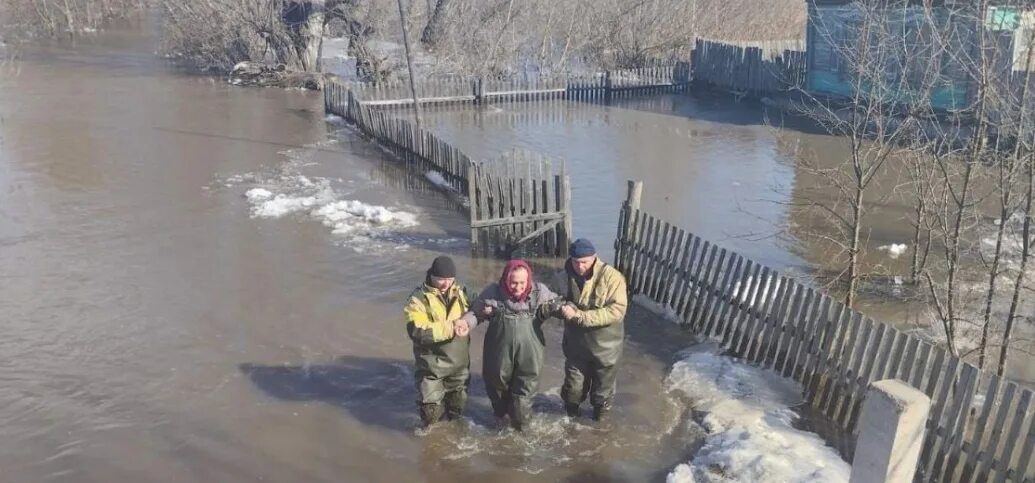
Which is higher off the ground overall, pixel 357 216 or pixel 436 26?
pixel 436 26

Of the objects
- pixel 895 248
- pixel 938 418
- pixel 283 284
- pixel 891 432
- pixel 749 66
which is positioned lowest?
pixel 283 284

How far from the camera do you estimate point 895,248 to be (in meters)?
11.7

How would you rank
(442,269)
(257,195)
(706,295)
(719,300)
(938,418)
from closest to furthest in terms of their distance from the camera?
(938,418) < (442,269) < (719,300) < (706,295) < (257,195)

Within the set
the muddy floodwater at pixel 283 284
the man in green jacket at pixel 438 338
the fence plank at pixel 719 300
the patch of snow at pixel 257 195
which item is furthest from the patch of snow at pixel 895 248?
the patch of snow at pixel 257 195

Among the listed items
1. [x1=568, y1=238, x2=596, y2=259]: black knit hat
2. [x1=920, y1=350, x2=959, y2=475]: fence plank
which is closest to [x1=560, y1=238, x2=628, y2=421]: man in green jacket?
[x1=568, y1=238, x2=596, y2=259]: black knit hat

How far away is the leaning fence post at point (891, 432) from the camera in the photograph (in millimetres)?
3992

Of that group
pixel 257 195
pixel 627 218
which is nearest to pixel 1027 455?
pixel 627 218

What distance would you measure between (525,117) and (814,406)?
17.3 meters

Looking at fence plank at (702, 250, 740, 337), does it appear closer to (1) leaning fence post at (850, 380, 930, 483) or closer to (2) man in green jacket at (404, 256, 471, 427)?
(2) man in green jacket at (404, 256, 471, 427)

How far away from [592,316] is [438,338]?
1182 mm

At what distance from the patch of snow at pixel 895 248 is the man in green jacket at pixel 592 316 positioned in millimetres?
6751

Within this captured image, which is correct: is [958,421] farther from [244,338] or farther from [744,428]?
[244,338]

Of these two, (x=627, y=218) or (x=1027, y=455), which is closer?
(x=1027, y=455)

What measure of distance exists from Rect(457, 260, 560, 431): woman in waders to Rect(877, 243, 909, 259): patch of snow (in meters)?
7.33
